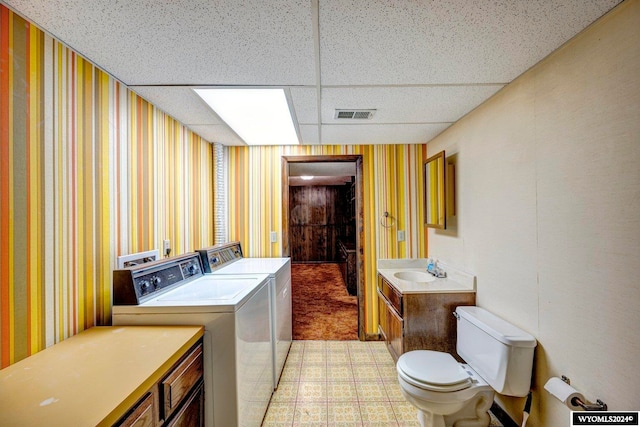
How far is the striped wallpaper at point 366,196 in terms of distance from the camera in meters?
2.95

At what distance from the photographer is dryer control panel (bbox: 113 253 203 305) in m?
1.34

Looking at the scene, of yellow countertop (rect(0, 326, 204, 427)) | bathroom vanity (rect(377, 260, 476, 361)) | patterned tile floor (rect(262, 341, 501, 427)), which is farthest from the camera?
bathroom vanity (rect(377, 260, 476, 361))

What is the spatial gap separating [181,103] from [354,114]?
4.10 feet

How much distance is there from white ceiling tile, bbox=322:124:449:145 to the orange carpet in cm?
217

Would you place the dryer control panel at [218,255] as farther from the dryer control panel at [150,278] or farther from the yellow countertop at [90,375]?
the yellow countertop at [90,375]

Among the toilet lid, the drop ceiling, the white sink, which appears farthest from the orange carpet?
the drop ceiling

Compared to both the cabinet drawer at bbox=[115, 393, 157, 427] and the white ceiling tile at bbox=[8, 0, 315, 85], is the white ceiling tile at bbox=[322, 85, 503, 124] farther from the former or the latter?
the cabinet drawer at bbox=[115, 393, 157, 427]

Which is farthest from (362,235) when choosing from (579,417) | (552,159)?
(579,417)

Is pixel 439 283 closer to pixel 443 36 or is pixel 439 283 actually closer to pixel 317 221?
pixel 443 36

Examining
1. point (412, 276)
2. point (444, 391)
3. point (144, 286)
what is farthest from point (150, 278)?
point (412, 276)

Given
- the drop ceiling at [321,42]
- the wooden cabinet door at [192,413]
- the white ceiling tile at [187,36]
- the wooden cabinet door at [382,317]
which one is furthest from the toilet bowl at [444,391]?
Answer: the white ceiling tile at [187,36]

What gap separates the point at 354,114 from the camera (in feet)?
6.78

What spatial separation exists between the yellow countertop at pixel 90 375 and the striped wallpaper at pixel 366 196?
1.77 metres

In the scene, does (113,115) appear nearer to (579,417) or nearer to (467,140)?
(467,140)
